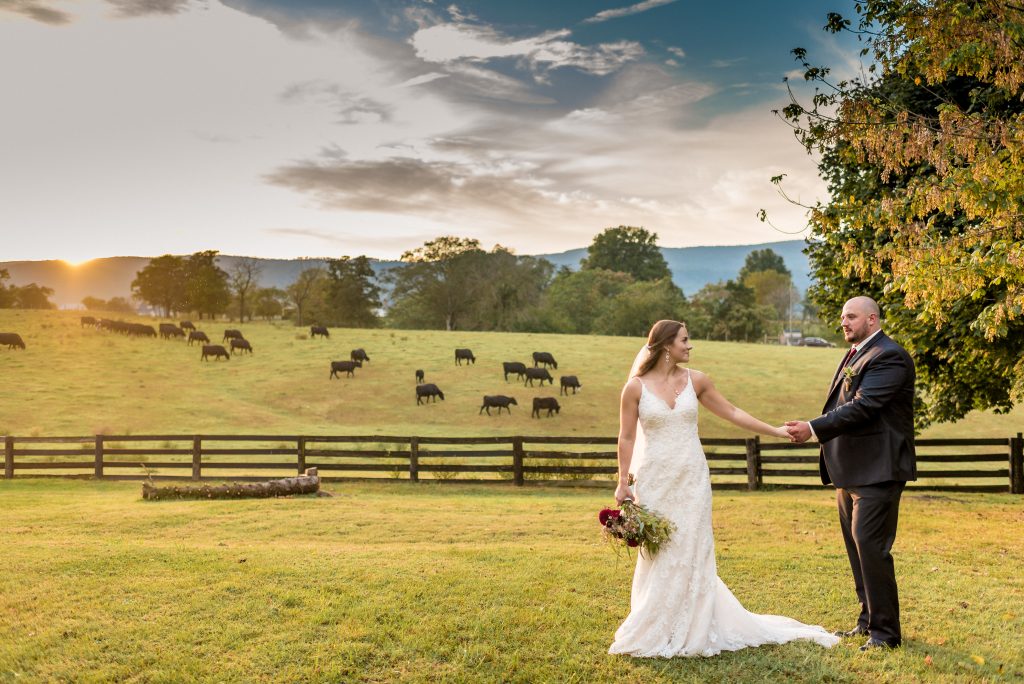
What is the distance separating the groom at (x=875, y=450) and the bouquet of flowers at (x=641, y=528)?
53.9 inches

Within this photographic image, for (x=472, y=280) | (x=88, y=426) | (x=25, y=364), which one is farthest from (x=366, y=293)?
(x=88, y=426)

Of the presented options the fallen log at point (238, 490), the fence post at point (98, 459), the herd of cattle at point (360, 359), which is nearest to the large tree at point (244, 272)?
the herd of cattle at point (360, 359)

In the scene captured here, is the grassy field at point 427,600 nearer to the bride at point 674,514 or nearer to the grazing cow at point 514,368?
the bride at point 674,514

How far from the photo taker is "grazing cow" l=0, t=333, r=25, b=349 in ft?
124

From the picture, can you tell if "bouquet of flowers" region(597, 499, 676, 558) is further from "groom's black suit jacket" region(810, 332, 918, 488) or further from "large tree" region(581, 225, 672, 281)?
"large tree" region(581, 225, 672, 281)

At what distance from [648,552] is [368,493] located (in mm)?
12344

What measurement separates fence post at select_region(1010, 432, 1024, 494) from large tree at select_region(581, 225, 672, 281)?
95.4 meters

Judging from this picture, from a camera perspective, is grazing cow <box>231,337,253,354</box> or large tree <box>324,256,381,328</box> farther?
large tree <box>324,256,381,328</box>

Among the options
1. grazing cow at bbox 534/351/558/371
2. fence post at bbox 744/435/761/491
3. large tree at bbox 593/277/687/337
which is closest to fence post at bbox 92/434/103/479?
fence post at bbox 744/435/761/491

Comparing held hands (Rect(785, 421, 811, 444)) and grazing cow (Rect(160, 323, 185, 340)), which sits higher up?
grazing cow (Rect(160, 323, 185, 340))

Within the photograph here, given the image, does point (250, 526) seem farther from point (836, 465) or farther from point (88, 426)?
point (88, 426)

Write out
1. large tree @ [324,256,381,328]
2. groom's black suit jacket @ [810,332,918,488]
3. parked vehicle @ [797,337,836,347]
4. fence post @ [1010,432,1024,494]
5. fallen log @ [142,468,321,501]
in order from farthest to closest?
large tree @ [324,256,381,328] → parked vehicle @ [797,337,836,347] → fence post @ [1010,432,1024,494] → fallen log @ [142,468,321,501] → groom's black suit jacket @ [810,332,918,488]

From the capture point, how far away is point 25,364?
120ft

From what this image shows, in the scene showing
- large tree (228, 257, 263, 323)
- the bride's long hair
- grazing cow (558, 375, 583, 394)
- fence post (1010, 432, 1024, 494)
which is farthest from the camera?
large tree (228, 257, 263, 323)
